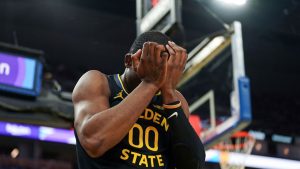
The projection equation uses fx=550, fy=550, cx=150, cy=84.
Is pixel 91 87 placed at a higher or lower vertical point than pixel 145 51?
lower

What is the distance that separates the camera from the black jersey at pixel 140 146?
6.52ft

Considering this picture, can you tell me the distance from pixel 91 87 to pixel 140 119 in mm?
227

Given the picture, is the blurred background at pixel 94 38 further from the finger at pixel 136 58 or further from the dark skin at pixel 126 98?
the finger at pixel 136 58

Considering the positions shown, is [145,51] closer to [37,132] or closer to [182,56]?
[182,56]

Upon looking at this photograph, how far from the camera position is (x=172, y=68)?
2.00 m

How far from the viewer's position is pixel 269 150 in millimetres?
13875

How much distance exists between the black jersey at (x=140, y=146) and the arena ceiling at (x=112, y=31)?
6.49m

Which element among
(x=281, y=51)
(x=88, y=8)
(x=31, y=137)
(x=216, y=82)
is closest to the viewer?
(x=216, y=82)

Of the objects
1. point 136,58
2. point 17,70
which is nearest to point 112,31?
point 17,70

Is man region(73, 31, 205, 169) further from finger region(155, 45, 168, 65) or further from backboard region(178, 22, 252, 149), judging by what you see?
backboard region(178, 22, 252, 149)

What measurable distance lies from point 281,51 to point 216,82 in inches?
190

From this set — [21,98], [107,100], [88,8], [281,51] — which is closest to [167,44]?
[107,100]

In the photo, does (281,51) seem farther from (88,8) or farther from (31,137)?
(31,137)

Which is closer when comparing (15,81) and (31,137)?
(15,81)
